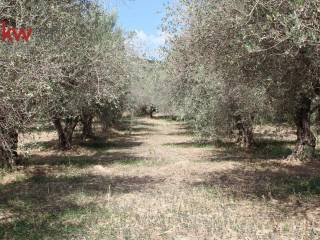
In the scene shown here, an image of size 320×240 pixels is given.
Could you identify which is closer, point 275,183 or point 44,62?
point 44,62

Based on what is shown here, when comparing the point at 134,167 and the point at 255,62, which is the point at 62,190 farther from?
the point at 255,62

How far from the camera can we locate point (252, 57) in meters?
12.3

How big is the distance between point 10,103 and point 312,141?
1488 cm

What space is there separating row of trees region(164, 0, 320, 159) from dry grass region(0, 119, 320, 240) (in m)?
2.43

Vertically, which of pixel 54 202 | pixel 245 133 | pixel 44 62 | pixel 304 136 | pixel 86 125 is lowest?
pixel 54 202

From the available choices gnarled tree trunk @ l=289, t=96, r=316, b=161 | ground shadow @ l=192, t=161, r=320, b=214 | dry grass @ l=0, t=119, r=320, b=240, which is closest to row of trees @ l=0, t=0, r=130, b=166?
dry grass @ l=0, t=119, r=320, b=240

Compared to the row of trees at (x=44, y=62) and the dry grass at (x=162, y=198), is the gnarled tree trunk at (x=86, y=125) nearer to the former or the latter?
the dry grass at (x=162, y=198)

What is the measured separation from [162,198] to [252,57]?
5009 millimetres

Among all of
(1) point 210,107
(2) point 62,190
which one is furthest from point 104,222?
(1) point 210,107

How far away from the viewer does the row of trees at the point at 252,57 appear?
948 cm

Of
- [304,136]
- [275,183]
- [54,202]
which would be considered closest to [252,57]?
[275,183]

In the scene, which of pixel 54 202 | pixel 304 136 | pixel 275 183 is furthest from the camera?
pixel 304 136

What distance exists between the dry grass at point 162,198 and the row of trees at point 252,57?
2.43 meters

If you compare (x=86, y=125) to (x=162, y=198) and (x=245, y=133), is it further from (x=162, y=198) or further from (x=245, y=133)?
(x=162, y=198)
